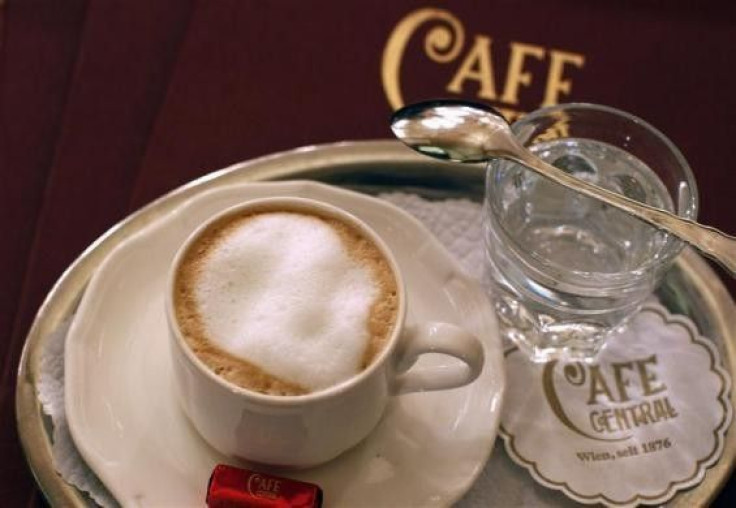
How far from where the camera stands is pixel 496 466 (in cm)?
72

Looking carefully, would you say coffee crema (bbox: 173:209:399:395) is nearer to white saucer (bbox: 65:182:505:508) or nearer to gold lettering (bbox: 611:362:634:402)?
white saucer (bbox: 65:182:505:508)

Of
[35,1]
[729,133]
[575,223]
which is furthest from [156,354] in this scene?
[729,133]

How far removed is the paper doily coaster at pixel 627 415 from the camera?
712 mm

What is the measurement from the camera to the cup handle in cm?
64

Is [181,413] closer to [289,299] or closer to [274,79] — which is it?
[289,299]

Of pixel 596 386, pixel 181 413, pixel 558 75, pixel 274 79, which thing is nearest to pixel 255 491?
pixel 181 413

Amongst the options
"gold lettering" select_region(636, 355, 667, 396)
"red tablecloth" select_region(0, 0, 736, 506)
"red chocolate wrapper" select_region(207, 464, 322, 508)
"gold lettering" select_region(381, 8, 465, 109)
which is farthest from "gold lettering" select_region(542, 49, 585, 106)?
"red chocolate wrapper" select_region(207, 464, 322, 508)

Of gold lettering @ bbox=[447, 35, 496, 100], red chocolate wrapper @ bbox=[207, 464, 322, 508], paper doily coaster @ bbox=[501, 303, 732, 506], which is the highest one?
gold lettering @ bbox=[447, 35, 496, 100]

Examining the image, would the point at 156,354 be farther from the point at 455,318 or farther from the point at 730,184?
the point at 730,184

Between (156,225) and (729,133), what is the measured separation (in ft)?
2.17

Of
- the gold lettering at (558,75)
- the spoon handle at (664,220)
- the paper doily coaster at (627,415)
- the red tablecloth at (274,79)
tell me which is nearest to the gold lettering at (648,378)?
the paper doily coaster at (627,415)

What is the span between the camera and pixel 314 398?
58cm

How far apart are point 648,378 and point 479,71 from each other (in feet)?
1.46

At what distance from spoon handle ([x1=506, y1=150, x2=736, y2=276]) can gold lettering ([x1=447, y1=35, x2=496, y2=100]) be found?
0.28m
